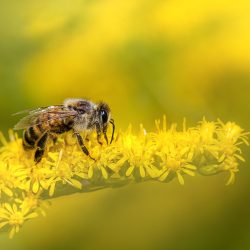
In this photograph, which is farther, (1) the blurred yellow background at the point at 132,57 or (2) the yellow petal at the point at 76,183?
(1) the blurred yellow background at the point at 132,57

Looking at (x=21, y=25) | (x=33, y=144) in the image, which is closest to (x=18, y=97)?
(x=21, y=25)

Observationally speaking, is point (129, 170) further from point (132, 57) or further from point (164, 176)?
point (132, 57)

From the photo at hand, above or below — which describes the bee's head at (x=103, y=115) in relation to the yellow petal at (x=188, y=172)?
above

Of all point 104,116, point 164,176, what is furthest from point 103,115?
point 164,176

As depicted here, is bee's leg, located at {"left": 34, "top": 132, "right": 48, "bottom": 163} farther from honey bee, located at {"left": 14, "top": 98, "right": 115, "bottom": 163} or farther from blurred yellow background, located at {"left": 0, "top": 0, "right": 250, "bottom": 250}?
blurred yellow background, located at {"left": 0, "top": 0, "right": 250, "bottom": 250}

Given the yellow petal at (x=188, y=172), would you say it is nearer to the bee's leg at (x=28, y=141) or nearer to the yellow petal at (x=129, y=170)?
the yellow petal at (x=129, y=170)

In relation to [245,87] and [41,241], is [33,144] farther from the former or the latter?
[245,87]

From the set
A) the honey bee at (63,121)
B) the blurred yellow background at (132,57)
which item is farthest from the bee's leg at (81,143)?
the blurred yellow background at (132,57)
